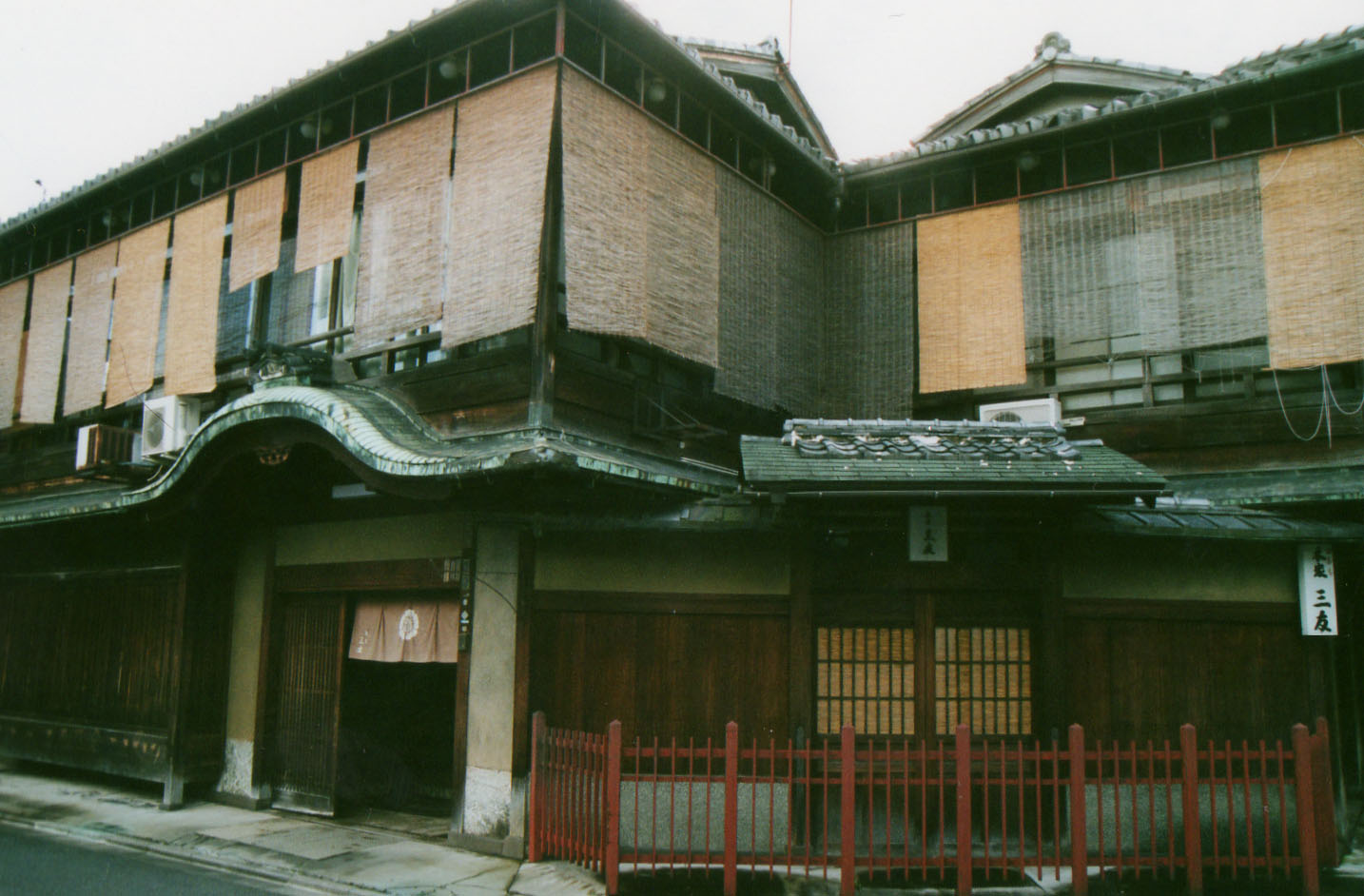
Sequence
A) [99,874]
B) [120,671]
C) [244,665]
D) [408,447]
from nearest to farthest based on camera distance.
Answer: [99,874] < [408,447] < [244,665] < [120,671]

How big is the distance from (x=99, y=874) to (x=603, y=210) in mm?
8842

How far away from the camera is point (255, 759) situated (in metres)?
13.1

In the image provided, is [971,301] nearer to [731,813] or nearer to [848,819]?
[848,819]

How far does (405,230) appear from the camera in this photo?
38.0 ft

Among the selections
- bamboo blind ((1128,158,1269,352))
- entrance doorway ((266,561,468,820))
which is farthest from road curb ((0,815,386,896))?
bamboo blind ((1128,158,1269,352))

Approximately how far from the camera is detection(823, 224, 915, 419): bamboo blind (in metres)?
14.4

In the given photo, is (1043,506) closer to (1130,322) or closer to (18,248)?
(1130,322)

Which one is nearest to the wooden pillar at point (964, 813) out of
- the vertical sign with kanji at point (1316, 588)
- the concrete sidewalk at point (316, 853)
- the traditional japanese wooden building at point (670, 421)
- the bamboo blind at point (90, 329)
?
the concrete sidewalk at point (316, 853)

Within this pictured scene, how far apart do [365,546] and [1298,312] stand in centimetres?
1223

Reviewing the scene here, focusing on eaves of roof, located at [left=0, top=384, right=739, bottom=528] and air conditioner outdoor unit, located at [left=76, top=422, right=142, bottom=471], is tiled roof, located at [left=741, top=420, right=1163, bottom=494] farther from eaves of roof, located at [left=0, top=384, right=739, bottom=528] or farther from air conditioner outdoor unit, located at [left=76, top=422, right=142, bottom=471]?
air conditioner outdoor unit, located at [left=76, top=422, right=142, bottom=471]

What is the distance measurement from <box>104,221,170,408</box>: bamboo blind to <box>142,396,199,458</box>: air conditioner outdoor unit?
0.38 metres

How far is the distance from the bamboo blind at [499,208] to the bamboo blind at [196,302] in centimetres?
479

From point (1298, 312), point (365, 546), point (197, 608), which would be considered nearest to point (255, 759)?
point (197, 608)

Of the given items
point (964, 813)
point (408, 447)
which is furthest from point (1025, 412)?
point (408, 447)
